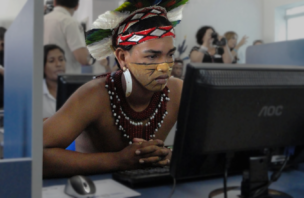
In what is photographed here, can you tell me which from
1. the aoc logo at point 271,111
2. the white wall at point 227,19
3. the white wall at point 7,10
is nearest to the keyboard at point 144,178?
the aoc logo at point 271,111

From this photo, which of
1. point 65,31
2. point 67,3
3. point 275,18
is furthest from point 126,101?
point 275,18

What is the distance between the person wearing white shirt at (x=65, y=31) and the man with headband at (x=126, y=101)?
1170mm

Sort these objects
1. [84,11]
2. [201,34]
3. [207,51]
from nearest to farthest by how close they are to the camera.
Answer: [84,11] < [207,51] < [201,34]

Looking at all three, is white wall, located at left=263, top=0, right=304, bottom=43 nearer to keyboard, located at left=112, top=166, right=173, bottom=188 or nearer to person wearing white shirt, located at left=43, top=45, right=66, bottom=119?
person wearing white shirt, located at left=43, top=45, right=66, bottom=119

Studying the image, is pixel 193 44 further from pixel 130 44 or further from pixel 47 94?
pixel 130 44

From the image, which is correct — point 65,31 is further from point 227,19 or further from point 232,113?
point 227,19

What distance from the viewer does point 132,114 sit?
3.96 feet

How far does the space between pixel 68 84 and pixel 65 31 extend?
46.5 inches

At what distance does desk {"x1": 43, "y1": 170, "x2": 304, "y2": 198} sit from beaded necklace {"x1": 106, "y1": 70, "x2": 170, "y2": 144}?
276 millimetres

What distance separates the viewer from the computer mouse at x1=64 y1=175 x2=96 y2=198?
2.37 ft

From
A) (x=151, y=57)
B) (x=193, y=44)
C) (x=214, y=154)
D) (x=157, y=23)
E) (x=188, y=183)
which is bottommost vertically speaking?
(x=188, y=183)

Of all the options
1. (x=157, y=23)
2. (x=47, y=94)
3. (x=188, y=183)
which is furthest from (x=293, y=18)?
(x=188, y=183)

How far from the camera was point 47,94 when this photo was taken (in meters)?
2.27

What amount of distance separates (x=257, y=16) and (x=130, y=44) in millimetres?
3227
